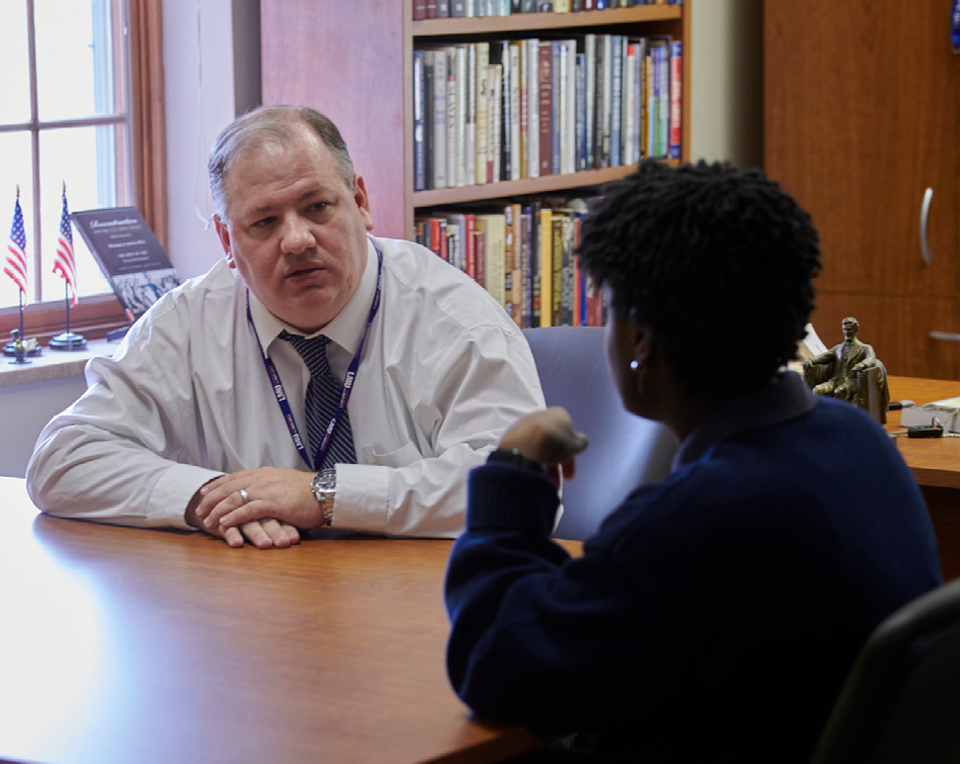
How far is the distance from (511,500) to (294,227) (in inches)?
35.5

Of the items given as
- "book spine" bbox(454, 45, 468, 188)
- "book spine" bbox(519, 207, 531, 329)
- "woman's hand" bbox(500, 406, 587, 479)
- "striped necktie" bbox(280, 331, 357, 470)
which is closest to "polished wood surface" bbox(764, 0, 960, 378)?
"book spine" bbox(519, 207, 531, 329)

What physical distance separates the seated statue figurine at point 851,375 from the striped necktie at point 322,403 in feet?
3.06

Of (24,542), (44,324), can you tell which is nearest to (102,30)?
(44,324)

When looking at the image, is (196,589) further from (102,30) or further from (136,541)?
(102,30)

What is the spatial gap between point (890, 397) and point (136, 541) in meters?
1.69

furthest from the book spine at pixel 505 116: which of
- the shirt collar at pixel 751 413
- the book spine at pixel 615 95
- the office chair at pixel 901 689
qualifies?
the office chair at pixel 901 689

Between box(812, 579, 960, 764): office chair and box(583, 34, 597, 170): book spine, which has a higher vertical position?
box(583, 34, 597, 170): book spine

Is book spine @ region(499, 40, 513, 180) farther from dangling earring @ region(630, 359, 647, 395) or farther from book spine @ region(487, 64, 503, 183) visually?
dangling earring @ region(630, 359, 647, 395)

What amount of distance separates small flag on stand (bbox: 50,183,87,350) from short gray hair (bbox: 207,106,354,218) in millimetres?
897

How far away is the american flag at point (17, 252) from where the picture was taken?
2693 mm

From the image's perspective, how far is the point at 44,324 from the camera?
2916 mm

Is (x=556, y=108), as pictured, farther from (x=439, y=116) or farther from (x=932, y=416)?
(x=932, y=416)

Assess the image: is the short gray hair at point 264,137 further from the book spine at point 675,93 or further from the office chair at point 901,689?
the book spine at point 675,93

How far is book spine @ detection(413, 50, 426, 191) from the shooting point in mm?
2852
